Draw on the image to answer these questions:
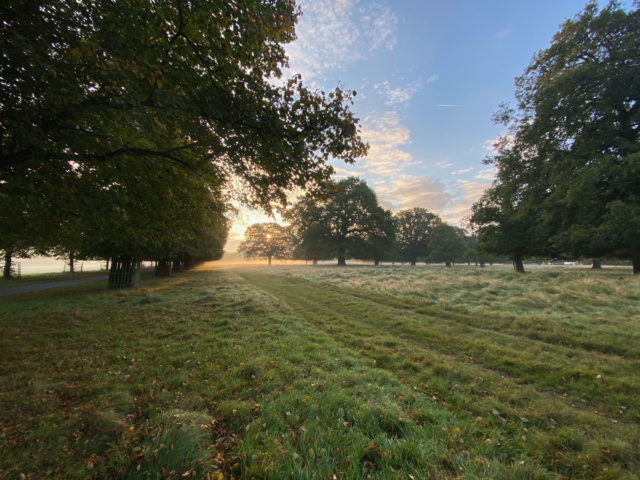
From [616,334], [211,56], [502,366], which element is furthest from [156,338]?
[616,334]

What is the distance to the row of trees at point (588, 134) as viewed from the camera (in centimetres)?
1625

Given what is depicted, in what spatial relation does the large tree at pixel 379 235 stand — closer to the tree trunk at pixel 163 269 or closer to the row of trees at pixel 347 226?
the row of trees at pixel 347 226

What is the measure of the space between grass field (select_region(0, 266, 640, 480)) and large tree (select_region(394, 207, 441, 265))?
2335 inches

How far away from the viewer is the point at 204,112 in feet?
15.6

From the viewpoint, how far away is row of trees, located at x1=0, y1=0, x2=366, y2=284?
3.76m

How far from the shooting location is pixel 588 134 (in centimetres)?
1898

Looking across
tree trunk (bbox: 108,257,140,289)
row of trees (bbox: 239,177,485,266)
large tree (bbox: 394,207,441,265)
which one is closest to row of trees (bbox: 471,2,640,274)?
row of trees (bbox: 239,177,485,266)

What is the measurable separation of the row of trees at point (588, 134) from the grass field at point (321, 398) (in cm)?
1374

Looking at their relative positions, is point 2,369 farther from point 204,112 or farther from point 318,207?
point 318,207

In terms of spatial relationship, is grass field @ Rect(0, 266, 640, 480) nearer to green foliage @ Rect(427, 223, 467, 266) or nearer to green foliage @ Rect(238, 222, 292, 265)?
green foliage @ Rect(427, 223, 467, 266)

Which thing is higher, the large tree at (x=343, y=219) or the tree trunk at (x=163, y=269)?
the large tree at (x=343, y=219)

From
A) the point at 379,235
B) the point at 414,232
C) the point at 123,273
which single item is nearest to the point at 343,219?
the point at 379,235

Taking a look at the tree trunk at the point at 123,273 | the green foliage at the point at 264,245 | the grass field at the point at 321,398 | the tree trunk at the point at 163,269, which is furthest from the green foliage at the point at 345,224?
the grass field at the point at 321,398

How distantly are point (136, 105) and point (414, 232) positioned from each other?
227 ft
